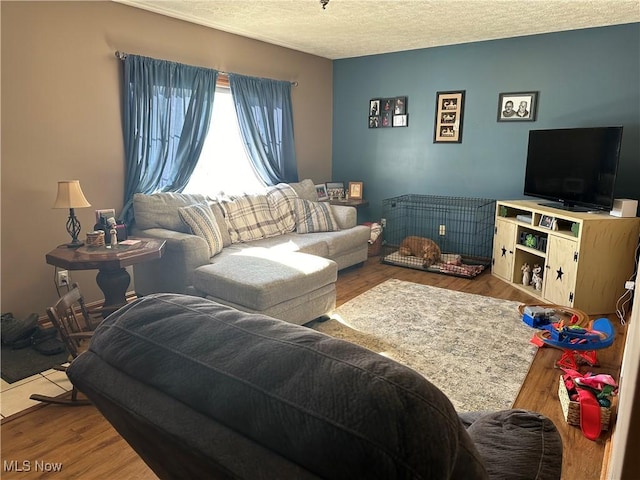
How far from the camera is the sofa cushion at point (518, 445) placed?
94 cm

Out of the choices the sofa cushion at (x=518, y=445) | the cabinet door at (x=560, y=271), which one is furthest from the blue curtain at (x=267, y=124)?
the sofa cushion at (x=518, y=445)

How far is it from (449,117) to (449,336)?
9.67ft

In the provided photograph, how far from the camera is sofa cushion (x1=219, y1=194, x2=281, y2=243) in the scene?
4.15 meters

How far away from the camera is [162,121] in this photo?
3965mm

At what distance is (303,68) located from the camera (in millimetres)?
5535

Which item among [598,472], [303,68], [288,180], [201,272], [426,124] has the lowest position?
[598,472]

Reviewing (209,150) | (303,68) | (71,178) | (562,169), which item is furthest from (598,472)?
(303,68)

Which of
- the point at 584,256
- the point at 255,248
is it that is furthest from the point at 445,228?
the point at 255,248

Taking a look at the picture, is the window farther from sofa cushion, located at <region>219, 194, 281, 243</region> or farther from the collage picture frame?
the collage picture frame

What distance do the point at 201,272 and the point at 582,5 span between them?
3.61m

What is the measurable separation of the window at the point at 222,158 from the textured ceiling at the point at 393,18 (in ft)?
2.51

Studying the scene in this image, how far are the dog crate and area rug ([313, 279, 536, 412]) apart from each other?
2.83 ft

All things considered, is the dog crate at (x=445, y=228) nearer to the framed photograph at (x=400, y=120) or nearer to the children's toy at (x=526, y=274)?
the children's toy at (x=526, y=274)

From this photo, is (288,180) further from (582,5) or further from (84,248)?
(582,5)
